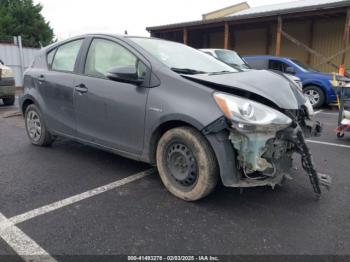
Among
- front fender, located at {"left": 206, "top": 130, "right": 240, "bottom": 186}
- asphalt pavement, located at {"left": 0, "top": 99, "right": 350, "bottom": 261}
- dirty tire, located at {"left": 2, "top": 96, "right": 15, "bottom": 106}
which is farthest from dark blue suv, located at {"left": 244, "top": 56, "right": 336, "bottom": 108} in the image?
dirty tire, located at {"left": 2, "top": 96, "right": 15, "bottom": 106}

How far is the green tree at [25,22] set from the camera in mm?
32219

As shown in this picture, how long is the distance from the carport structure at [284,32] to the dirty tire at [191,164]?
11227mm

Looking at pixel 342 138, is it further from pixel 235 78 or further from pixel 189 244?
pixel 189 244

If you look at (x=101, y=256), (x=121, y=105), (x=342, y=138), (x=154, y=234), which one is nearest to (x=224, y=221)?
(x=154, y=234)

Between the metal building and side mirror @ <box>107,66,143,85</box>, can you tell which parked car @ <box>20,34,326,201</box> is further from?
the metal building

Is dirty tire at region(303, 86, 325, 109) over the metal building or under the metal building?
under

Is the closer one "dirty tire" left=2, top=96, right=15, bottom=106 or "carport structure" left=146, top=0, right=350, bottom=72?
"dirty tire" left=2, top=96, right=15, bottom=106

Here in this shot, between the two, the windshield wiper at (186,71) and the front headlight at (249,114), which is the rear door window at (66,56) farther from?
the front headlight at (249,114)

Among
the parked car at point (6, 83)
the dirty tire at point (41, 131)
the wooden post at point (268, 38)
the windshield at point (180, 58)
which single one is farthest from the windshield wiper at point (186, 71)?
the wooden post at point (268, 38)

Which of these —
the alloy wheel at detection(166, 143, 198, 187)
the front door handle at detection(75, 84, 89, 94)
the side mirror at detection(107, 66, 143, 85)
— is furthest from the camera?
the front door handle at detection(75, 84, 89, 94)

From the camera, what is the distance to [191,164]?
298 cm

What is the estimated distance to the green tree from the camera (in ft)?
106

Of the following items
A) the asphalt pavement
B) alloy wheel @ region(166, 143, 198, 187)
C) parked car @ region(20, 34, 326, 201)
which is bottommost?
the asphalt pavement

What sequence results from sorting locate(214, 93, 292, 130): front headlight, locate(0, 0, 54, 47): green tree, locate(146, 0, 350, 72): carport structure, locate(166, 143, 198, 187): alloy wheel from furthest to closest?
locate(0, 0, 54, 47): green tree < locate(146, 0, 350, 72): carport structure < locate(166, 143, 198, 187): alloy wheel < locate(214, 93, 292, 130): front headlight
